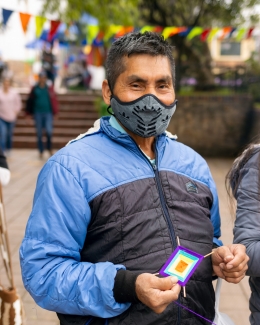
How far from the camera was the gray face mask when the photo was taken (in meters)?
1.69

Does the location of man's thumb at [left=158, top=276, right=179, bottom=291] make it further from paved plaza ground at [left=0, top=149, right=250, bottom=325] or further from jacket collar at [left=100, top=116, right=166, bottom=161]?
paved plaza ground at [left=0, top=149, right=250, bottom=325]

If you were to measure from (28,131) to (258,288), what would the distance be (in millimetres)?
11200

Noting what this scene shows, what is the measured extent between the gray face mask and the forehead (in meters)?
0.09

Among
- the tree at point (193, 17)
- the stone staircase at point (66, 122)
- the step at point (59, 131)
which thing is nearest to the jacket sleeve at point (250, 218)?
the tree at point (193, 17)

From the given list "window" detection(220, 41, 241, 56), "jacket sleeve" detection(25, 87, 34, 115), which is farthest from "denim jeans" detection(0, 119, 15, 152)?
"window" detection(220, 41, 241, 56)

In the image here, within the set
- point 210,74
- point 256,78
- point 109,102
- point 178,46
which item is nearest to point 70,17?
point 178,46

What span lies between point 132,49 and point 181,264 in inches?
32.6

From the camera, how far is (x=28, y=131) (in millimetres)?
12359

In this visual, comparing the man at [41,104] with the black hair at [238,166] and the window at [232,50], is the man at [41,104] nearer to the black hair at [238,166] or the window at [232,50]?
the black hair at [238,166]

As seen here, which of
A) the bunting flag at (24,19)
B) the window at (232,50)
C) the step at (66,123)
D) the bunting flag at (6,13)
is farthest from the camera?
the window at (232,50)

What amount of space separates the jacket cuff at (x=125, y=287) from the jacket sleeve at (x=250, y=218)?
0.51 meters

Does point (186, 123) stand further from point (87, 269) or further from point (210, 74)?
point (87, 269)

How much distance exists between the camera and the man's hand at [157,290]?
1363 millimetres

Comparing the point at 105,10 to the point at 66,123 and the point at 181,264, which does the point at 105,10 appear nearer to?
the point at 66,123
